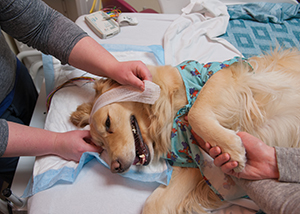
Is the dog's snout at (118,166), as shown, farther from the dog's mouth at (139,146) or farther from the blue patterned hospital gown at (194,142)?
the blue patterned hospital gown at (194,142)

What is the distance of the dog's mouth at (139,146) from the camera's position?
3.49 ft

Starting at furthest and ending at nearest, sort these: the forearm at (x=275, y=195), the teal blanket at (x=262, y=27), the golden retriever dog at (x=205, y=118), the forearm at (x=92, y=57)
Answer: the teal blanket at (x=262, y=27), the forearm at (x=92, y=57), the golden retriever dog at (x=205, y=118), the forearm at (x=275, y=195)

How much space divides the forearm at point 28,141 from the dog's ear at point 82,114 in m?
0.17

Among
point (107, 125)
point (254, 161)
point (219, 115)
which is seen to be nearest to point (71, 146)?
point (107, 125)

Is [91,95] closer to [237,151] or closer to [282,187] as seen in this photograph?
[237,151]

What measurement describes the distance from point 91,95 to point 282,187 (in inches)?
46.9

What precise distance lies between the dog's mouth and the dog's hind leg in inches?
7.3

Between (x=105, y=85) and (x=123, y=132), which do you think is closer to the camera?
(x=123, y=132)

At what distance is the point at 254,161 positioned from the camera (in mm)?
815

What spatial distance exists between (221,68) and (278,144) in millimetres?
452

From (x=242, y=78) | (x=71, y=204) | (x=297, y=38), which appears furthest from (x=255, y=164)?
(x=297, y=38)

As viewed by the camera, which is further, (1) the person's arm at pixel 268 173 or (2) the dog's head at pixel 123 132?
(2) the dog's head at pixel 123 132

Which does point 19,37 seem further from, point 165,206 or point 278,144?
point 278,144

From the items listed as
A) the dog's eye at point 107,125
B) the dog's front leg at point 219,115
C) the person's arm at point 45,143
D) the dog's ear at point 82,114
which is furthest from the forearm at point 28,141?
the dog's front leg at point 219,115
